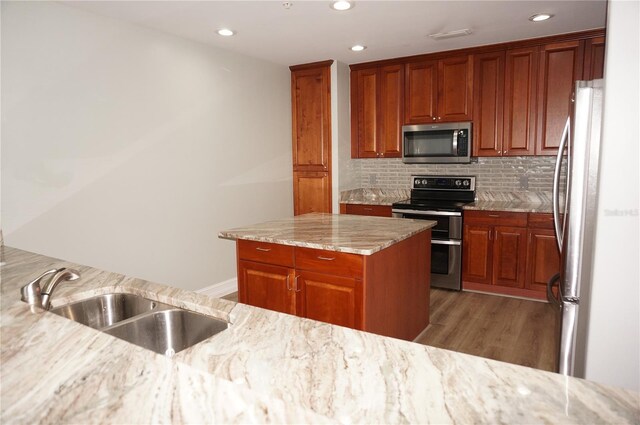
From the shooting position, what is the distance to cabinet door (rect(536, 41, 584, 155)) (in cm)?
388

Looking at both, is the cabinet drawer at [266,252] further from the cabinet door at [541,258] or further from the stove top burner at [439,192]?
the cabinet door at [541,258]

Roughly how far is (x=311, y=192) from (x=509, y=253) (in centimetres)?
231

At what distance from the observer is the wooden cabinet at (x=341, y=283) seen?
2.36 metres

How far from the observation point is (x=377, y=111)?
4.93 metres

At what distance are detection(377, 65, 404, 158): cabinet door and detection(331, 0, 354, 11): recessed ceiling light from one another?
1.72 meters

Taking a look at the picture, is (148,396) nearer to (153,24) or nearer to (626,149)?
(626,149)

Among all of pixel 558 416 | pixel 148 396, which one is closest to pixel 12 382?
pixel 148 396

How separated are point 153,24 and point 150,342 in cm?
293

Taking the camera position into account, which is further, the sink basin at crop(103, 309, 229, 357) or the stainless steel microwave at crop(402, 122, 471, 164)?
the stainless steel microwave at crop(402, 122, 471, 164)

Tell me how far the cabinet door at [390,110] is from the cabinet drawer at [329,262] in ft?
8.92

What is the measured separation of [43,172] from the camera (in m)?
2.88

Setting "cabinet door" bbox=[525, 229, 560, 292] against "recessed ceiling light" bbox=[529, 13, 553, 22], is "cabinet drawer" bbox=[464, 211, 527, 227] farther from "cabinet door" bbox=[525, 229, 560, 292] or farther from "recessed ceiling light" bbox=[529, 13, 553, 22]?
"recessed ceiling light" bbox=[529, 13, 553, 22]

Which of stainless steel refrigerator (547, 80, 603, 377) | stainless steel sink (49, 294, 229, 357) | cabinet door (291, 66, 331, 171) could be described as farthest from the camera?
cabinet door (291, 66, 331, 171)

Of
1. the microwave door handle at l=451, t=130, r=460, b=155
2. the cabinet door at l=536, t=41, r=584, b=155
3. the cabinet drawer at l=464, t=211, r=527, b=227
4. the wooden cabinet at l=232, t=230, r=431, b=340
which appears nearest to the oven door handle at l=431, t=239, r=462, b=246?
the cabinet drawer at l=464, t=211, r=527, b=227
